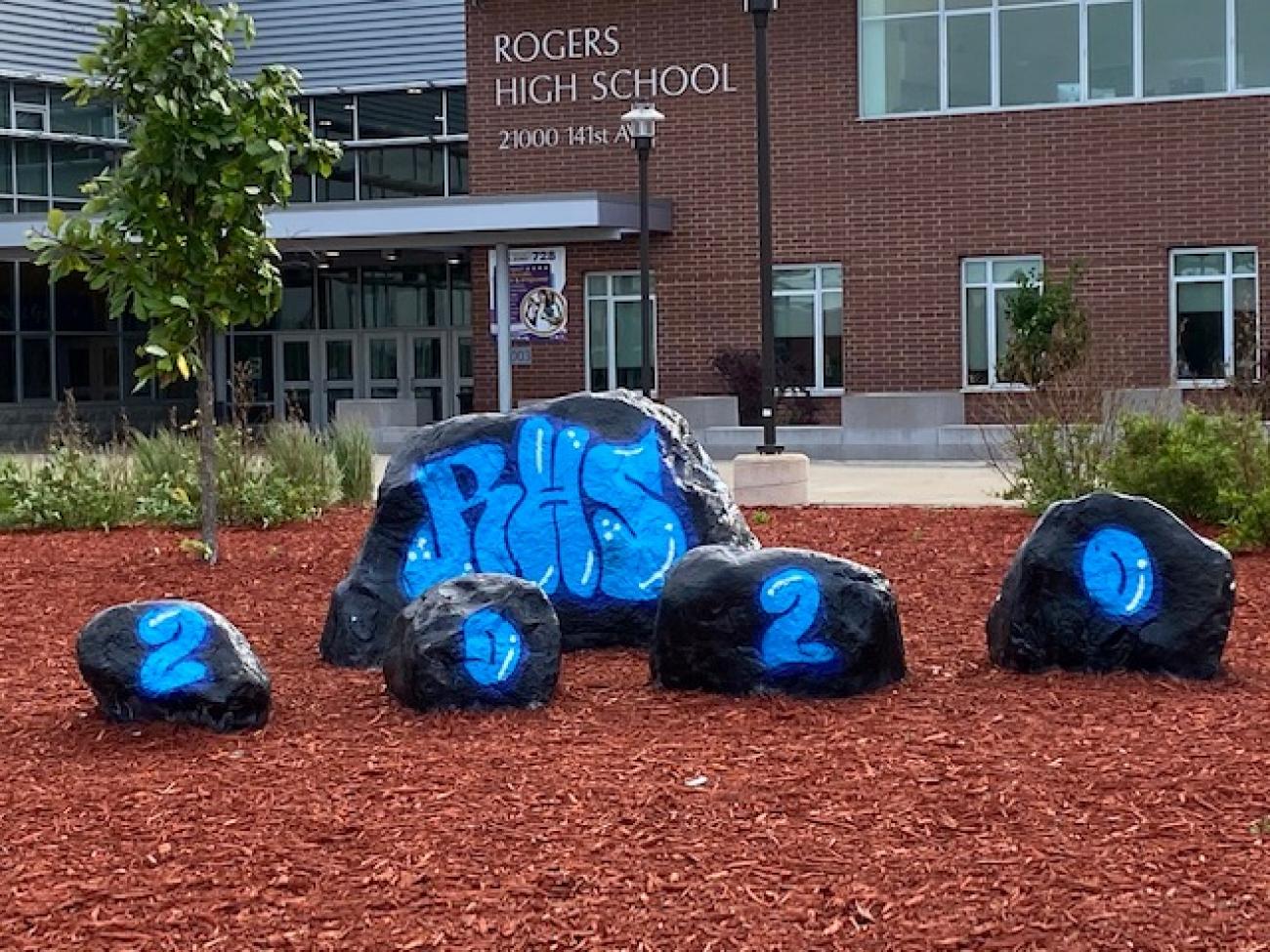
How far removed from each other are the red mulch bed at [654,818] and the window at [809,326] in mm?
19571

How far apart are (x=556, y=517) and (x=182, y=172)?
377 cm

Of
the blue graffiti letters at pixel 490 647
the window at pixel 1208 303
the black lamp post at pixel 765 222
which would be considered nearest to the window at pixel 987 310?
the window at pixel 1208 303

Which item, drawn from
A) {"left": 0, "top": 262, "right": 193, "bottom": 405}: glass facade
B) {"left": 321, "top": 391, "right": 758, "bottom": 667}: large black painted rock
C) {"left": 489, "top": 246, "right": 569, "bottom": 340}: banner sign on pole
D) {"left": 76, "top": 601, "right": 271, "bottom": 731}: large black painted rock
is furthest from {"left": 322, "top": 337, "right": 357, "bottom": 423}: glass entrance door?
{"left": 76, "top": 601, "right": 271, "bottom": 731}: large black painted rock

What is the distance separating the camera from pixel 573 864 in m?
4.99

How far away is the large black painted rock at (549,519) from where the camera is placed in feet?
27.6

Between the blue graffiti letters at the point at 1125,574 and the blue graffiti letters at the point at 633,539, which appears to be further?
the blue graffiti letters at the point at 633,539

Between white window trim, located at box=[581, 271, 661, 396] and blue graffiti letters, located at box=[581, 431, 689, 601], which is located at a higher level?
white window trim, located at box=[581, 271, 661, 396]

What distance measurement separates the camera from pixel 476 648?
6871 millimetres

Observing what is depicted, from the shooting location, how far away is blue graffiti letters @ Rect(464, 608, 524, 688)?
22.5 ft

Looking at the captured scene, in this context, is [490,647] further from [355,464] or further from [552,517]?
[355,464]

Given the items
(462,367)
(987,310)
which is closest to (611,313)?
(987,310)

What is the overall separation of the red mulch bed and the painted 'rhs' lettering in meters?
0.49

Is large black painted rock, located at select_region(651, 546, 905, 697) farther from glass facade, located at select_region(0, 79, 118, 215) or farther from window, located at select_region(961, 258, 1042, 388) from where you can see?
glass facade, located at select_region(0, 79, 118, 215)

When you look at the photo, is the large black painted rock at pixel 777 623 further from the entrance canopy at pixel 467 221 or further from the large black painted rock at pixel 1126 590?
the entrance canopy at pixel 467 221
